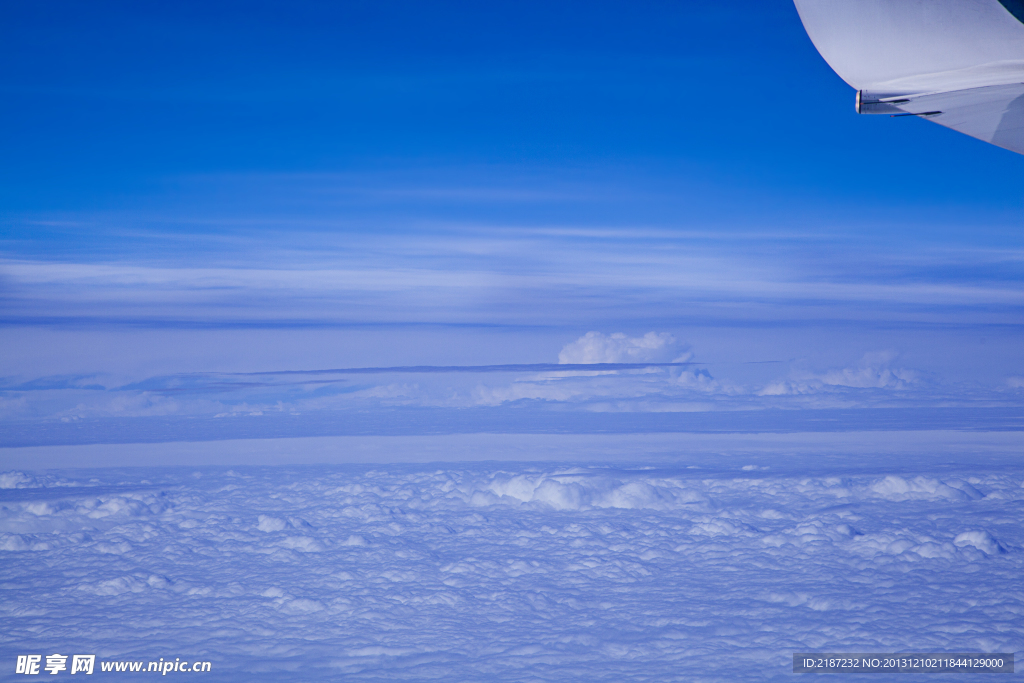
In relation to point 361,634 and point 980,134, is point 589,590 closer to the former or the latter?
point 361,634

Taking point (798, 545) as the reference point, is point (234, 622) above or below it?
below

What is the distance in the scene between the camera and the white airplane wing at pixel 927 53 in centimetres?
310

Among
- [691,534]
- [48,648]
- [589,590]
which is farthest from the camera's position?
[691,534]

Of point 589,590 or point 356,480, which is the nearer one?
point 589,590

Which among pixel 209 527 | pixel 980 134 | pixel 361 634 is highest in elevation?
pixel 980 134

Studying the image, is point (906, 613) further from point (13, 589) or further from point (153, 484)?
point (153, 484)

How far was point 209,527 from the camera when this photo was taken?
2359 inches

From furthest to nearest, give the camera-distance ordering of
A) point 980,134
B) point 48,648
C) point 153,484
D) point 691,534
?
1. point 153,484
2. point 691,534
3. point 48,648
4. point 980,134

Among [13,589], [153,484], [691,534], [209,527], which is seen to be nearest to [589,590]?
[691,534]

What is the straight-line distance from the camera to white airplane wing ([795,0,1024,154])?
310cm

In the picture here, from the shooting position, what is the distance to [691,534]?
53.1 m

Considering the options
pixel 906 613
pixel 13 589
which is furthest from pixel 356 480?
pixel 906 613

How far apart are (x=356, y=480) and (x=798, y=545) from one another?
51004 millimetres

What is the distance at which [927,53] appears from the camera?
131 inches
